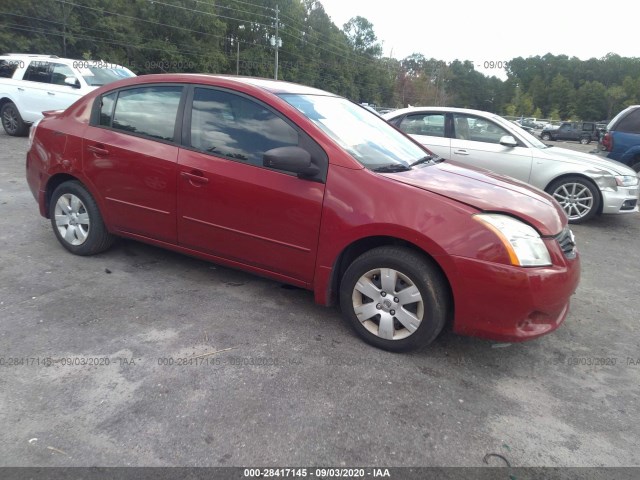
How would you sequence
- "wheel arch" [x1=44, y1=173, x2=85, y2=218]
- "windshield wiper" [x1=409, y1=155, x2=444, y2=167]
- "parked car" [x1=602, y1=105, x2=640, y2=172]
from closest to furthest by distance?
"windshield wiper" [x1=409, y1=155, x2=444, y2=167], "wheel arch" [x1=44, y1=173, x2=85, y2=218], "parked car" [x1=602, y1=105, x2=640, y2=172]

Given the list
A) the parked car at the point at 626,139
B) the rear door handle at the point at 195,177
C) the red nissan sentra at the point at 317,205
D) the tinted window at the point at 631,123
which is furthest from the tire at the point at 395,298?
the tinted window at the point at 631,123

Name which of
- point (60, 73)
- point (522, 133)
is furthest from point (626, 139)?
point (60, 73)

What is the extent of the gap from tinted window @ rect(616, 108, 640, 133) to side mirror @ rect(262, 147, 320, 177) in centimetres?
813

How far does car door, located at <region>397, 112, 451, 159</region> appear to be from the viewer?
24.3 feet

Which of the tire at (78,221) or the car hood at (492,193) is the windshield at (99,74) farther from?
the car hood at (492,193)

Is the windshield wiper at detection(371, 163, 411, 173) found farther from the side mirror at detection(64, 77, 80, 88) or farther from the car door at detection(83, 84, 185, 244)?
the side mirror at detection(64, 77, 80, 88)

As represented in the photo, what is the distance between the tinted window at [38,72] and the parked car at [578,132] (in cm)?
3611

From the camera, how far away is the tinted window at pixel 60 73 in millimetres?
10969

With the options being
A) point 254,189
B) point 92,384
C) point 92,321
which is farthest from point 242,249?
point 92,384

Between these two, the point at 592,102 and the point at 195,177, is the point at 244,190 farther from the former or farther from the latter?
the point at 592,102

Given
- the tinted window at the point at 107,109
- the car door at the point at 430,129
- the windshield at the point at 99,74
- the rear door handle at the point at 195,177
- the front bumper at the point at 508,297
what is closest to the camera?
the front bumper at the point at 508,297

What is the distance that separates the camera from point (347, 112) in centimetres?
396

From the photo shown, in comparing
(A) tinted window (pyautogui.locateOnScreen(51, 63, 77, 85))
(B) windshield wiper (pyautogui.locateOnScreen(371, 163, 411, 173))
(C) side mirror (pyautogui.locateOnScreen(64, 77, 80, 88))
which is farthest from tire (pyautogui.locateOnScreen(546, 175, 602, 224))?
(A) tinted window (pyautogui.locateOnScreen(51, 63, 77, 85))

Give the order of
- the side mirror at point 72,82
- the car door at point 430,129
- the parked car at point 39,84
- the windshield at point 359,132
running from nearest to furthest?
the windshield at point 359,132 < the car door at point 430,129 < the side mirror at point 72,82 < the parked car at point 39,84
